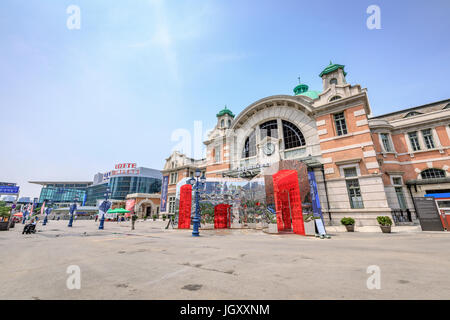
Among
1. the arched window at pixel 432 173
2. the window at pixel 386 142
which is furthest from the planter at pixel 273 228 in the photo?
the arched window at pixel 432 173

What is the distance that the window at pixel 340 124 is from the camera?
56.3ft

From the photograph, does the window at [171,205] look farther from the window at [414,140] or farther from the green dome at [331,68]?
the window at [414,140]

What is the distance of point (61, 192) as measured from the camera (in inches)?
3775

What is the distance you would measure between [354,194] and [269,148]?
9.01 meters

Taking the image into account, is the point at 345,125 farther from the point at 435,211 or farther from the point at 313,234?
the point at 313,234

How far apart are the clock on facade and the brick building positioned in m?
0.11

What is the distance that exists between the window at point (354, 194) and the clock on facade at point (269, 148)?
775cm

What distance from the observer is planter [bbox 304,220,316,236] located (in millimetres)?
11898

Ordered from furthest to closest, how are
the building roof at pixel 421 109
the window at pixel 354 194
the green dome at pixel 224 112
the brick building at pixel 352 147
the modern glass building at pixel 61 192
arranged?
the modern glass building at pixel 61 192 → the green dome at pixel 224 112 → the building roof at pixel 421 109 → the brick building at pixel 352 147 → the window at pixel 354 194

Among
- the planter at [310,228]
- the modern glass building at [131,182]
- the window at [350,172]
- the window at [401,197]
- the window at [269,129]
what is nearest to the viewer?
the planter at [310,228]

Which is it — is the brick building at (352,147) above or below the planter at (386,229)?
above

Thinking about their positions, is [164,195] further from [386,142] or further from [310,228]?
[386,142]

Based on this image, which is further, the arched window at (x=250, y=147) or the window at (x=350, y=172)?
the arched window at (x=250, y=147)
